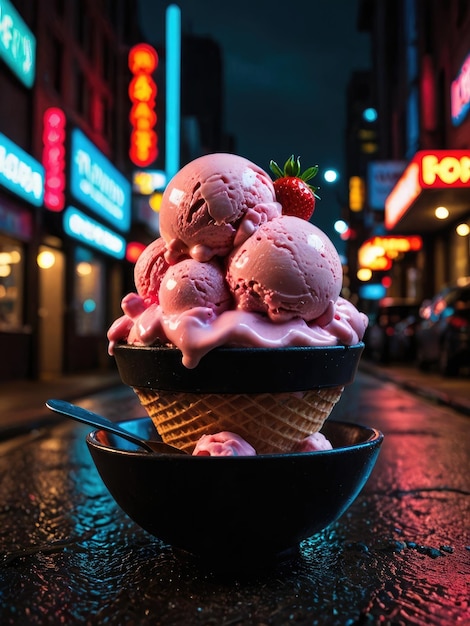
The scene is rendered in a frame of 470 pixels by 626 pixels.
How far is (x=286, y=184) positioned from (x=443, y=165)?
13357mm

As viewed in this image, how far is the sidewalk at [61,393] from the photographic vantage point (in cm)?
766

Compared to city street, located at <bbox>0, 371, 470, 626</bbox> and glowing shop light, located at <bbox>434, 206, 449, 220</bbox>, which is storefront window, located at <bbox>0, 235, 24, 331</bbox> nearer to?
city street, located at <bbox>0, 371, 470, 626</bbox>

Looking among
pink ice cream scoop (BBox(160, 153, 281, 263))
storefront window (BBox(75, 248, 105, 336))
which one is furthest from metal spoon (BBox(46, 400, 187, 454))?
storefront window (BBox(75, 248, 105, 336))

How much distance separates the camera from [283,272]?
7.36 feet

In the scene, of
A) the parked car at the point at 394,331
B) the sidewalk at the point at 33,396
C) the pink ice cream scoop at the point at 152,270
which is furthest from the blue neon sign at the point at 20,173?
the parked car at the point at 394,331

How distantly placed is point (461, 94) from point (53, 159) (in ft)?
33.6

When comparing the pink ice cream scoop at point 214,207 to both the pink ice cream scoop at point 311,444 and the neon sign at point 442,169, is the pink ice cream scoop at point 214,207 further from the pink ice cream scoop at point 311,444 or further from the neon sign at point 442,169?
the neon sign at point 442,169

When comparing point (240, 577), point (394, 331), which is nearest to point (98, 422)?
point (240, 577)

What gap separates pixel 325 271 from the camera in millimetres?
2350

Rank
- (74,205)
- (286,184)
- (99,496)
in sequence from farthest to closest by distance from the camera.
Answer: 1. (74,205)
2. (99,496)
3. (286,184)

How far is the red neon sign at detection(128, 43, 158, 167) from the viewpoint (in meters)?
21.6

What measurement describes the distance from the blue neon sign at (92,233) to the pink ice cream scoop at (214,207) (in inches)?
527

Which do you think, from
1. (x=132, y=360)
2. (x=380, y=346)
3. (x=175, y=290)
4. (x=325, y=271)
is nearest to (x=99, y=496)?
(x=132, y=360)

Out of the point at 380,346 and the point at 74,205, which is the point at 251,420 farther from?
the point at 380,346
